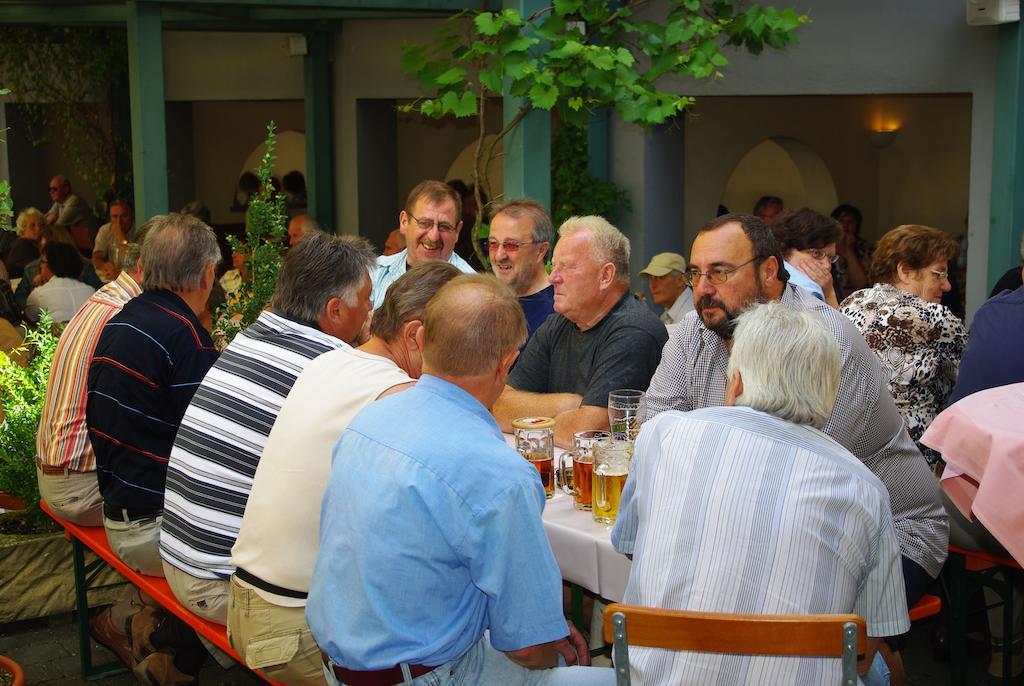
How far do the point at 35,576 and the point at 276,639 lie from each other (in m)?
2.14

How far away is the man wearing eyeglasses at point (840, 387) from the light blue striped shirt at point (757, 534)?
2.35ft

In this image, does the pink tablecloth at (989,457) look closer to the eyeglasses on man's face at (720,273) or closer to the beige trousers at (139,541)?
the eyeglasses on man's face at (720,273)

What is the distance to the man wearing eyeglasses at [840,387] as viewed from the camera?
2.87 meters

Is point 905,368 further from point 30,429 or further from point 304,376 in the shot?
point 30,429

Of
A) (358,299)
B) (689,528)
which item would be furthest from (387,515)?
(358,299)

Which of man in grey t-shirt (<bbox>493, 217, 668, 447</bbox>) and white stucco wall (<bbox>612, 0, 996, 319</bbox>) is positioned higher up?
white stucco wall (<bbox>612, 0, 996, 319</bbox>)

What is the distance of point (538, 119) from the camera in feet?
20.9

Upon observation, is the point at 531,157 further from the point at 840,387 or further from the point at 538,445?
the point at 840,387

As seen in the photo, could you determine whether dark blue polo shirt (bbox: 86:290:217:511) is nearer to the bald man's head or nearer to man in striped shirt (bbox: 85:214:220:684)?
man in striped shirt (bbox: 85:214:220:684)

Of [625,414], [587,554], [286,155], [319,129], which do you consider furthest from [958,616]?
[286,155]

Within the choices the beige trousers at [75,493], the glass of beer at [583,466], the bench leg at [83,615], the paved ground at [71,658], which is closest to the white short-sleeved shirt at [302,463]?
the glass of beer at [583,466]

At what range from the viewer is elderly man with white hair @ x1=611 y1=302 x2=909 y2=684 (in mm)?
2090

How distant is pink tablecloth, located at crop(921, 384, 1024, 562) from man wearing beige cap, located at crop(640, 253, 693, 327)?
3.10 m

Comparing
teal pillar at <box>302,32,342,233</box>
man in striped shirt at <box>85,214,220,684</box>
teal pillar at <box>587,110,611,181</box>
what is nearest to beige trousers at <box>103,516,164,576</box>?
man in striped shirt at <box>85,214,220,684</box>
